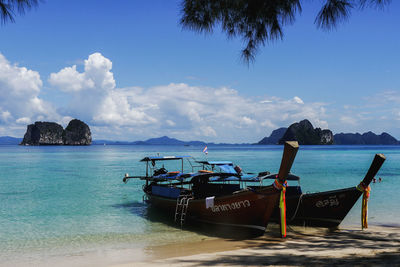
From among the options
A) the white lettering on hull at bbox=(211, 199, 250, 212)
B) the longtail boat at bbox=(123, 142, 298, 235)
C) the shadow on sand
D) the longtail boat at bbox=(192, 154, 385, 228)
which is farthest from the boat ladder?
the longtail boat at bbox=(192, 154, 385, 228)

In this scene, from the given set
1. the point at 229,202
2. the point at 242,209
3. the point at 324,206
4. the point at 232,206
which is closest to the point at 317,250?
the point at 242,209

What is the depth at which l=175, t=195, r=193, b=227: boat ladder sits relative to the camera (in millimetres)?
13414

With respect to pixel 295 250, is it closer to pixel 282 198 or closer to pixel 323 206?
pixel 282 198

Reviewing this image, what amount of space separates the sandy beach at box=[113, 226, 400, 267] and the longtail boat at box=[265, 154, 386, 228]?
0.42 meters

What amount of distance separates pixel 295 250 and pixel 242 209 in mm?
2494

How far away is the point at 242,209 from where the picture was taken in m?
11.2

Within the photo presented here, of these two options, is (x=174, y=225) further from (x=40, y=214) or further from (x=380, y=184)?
(x=380, y=184)

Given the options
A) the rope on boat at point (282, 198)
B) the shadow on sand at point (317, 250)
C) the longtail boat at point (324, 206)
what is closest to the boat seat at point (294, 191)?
the longtail boat at point (324, 206)

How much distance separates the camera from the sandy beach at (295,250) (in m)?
7.64

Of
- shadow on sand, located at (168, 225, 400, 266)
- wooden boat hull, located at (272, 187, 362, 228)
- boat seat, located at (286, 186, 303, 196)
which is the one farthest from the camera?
boat seat, located at (286, 186, 303, 196)

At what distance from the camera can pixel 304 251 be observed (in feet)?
29.6

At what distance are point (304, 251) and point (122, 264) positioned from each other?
17.0 ft

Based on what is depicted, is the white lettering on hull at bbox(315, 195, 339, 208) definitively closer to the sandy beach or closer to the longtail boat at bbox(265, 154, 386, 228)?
the longtail boat at bbox(265, 154, 386, 228)

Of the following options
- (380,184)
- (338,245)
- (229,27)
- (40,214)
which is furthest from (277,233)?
(380,184)
